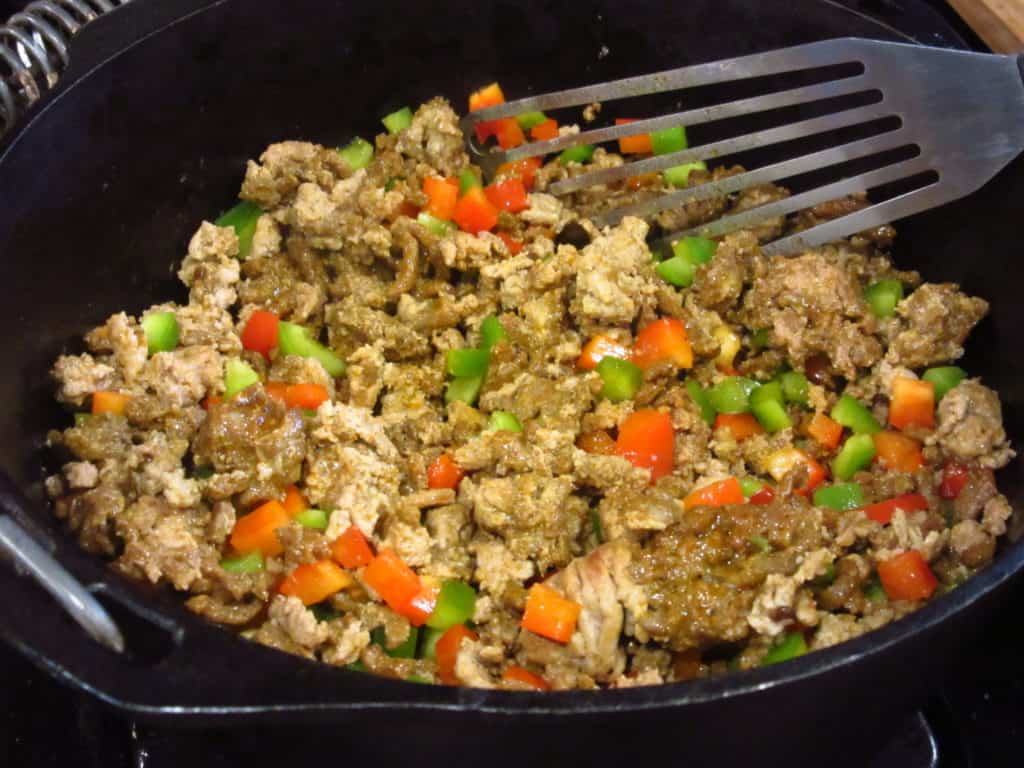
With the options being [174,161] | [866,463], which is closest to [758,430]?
[866,463]

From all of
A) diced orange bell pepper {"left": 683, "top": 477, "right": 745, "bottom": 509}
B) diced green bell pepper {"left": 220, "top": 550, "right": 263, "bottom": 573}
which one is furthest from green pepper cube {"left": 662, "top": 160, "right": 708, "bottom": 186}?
diced green bell pepper {"left": 220, "top": 550, "right": 263, "bottom": 573}

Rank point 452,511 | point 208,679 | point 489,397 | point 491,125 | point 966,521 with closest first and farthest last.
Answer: point 208,679 → point 966,521 → point 452,511 → point 489,397 → point 491,125

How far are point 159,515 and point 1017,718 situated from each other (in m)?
2.35

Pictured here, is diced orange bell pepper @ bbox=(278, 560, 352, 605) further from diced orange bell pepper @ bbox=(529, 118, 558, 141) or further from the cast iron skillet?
diced orange bell pepper @ bbox=(529, 118, 558, 141)

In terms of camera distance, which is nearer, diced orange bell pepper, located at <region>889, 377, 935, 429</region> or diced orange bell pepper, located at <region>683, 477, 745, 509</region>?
diced orange bell pepper, located at <region>683, 477, 745, 509</region>

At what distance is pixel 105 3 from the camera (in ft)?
10.7

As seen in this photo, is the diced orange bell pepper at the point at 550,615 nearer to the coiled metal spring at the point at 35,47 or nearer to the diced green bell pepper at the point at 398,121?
the diced green bell pepper at the point at 398,121

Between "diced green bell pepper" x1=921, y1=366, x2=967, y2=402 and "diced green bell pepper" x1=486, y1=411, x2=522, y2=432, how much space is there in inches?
47.1

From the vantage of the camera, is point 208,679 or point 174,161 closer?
point 208,679

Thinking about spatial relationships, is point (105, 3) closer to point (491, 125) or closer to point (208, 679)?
point (491, 125)

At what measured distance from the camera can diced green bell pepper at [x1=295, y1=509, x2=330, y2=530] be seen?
2.66 meters

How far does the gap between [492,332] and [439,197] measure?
0.61 m

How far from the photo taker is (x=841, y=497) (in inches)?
106

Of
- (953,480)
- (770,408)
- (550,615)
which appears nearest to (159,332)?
(550,615)
